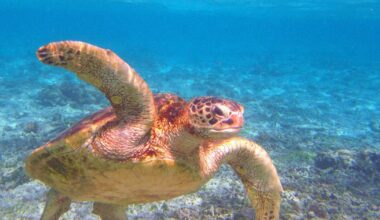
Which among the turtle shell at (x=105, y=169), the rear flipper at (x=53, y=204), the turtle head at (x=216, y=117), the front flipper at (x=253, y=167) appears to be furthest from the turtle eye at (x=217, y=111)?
the rear flipper at (x=53, y=204)

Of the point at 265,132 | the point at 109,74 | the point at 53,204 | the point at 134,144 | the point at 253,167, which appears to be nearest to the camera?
the point at 109,74

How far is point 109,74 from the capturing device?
2.51 m

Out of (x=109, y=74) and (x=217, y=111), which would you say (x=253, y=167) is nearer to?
(x=217, y=111)

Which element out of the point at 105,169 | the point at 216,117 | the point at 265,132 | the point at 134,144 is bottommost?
the point at 265,132

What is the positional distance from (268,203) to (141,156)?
6.12ft

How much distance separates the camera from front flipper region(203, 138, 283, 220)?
11.2 feet

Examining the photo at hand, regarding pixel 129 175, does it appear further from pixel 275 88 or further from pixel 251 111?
pixel 275 88

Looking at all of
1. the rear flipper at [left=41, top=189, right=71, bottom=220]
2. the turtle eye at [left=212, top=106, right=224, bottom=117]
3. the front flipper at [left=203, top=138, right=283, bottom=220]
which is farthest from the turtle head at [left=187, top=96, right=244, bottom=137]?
the rear flipper at [left=41, top=189, right=71, bottom=220]

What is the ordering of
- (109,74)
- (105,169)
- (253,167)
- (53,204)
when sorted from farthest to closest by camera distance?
(53,204), (253,167), (105,169), (109,74)

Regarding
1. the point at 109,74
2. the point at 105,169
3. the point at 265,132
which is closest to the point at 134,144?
the point at 105,169

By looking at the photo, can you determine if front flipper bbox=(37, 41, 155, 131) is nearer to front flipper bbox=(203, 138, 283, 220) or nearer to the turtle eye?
the turtle eye

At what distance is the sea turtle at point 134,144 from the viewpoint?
251 centimetres

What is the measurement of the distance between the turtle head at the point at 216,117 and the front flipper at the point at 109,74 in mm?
390

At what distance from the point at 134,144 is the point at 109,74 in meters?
0.65
